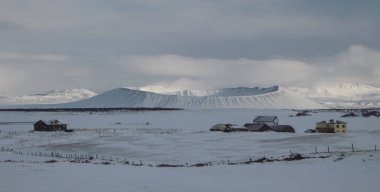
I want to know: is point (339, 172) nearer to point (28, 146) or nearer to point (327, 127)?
point (28, 146)

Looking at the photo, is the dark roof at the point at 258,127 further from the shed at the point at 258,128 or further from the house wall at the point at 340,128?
the house wall at the point at 340,128

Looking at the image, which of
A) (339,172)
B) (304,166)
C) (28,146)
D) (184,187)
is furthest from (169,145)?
(184,187)

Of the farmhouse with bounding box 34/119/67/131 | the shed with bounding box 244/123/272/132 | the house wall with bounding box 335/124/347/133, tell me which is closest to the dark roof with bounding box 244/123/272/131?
the shed with bounding box 244/123/272/132

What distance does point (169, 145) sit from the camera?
46.2 metres

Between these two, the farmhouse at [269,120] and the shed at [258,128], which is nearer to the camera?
the shed at [258,128]

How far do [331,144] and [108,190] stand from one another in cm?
3031

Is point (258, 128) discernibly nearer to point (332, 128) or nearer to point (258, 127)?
point (258, 127)

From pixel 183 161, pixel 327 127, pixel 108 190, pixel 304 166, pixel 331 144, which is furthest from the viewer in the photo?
pixel 327 127

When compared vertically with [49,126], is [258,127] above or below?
below

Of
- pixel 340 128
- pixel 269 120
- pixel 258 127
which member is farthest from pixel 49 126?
pixel 340 128

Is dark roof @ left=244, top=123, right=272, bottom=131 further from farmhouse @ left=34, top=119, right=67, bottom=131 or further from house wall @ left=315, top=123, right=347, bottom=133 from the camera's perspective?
farmhouse @ left=34, top=119, right=67, bottom=131

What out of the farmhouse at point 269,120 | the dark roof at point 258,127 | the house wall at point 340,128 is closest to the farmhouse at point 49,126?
the dark roof at point 258,127

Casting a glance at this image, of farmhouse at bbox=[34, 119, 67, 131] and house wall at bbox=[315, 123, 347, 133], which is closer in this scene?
house wall at bbox=[315, 123, 347, 133]

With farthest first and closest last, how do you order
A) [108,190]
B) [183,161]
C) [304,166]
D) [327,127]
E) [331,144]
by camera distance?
[327,127] → [331,144] → [183,161] → [304,166] → [108,190]
